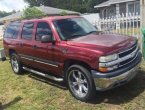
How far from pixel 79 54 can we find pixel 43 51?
155 centimetres

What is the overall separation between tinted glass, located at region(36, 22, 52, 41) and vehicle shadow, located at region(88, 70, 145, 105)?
6.88 feet

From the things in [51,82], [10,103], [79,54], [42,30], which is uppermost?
[42,30]

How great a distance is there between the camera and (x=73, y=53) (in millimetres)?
5863

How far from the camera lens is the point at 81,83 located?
6000mm

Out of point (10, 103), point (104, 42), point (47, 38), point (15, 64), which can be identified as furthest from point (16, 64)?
point (104, 42)

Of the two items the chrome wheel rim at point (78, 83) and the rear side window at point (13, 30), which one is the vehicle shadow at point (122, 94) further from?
the rear side window at point (13, 30)

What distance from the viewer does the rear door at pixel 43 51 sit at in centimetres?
668

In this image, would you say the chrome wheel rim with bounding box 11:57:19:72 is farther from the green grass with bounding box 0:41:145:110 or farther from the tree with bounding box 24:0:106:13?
the tree with bounding box 24:0:106:13

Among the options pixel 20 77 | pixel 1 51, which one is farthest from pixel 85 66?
pixel 1 51

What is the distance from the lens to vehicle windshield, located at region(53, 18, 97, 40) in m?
6.54

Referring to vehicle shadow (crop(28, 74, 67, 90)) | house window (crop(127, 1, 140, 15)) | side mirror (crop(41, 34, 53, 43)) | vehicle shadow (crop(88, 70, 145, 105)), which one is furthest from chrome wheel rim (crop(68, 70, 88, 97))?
house window (crop(127, 1, 140, 15))

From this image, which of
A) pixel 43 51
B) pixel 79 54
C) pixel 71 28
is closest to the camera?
pixel 79 54

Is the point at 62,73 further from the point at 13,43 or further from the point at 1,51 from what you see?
the point at 1,51

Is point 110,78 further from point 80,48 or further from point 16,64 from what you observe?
point 16,64
